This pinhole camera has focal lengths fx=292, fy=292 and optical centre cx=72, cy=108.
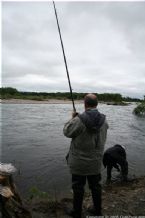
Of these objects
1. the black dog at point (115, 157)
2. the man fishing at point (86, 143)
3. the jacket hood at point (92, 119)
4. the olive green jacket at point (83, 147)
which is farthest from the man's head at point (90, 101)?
the black dog at point (115, 157)

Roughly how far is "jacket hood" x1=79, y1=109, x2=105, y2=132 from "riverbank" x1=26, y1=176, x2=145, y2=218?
199 centimetres

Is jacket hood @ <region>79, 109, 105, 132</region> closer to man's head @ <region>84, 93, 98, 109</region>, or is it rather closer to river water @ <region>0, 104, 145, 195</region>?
man's head @ <region>84, 93, 98, 109</region>

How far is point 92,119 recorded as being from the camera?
4.79m

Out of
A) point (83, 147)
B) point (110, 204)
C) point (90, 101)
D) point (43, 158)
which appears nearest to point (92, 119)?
point (90, 101)

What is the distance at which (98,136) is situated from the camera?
4988 millimetres

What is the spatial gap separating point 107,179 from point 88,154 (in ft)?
14.6

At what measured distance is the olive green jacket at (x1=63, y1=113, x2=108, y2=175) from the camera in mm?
4785

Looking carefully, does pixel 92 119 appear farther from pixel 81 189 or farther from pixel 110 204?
pixel 110 204

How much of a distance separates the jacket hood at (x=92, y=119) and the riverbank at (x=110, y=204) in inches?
78.2

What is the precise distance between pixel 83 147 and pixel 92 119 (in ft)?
1.65

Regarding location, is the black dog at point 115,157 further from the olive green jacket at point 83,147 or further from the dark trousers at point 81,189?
the olive green jacket at point 83,147

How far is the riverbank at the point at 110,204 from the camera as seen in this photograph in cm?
589

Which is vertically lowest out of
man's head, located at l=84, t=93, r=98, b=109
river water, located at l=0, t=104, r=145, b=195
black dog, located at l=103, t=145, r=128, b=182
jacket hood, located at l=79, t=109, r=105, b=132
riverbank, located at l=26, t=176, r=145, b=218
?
river water, located at l=0, t=104, r=145, b=195

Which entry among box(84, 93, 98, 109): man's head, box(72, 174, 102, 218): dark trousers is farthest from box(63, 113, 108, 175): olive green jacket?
box(84, 93, 98, 109): man's head
